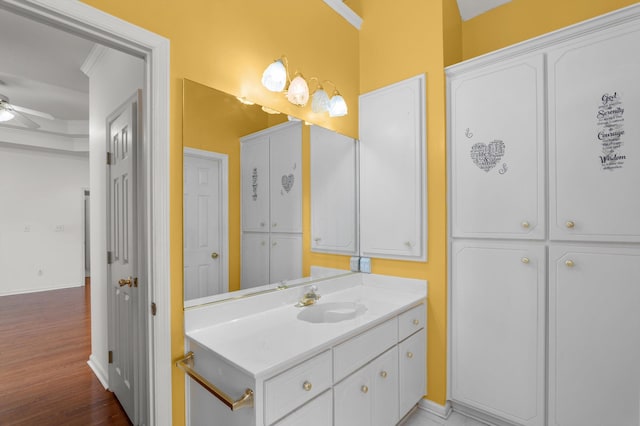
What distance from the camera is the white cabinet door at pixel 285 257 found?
1.91m

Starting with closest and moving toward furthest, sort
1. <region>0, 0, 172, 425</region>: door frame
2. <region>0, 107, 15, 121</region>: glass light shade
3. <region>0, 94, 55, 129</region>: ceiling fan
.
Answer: <region>0, 0, 172, 425</region>: door frame
<region>0, 94, 55, 129</region>: ceiling fan
<region>0, 107, 15, 121</region>: glass light shade

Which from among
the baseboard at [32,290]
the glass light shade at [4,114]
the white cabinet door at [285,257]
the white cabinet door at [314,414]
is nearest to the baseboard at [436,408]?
the white cabinet door at [314,414]

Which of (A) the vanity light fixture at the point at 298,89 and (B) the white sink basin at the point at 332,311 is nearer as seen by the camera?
(A) the vanity light fixture at the point at 298,89

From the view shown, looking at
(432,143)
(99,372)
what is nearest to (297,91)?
(432,143)

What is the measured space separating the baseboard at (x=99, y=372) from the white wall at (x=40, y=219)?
3933 millimetres

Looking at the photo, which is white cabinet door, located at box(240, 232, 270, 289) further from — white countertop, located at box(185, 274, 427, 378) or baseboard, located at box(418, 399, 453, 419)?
baseboard, located at box(418, 399, 453, 419)

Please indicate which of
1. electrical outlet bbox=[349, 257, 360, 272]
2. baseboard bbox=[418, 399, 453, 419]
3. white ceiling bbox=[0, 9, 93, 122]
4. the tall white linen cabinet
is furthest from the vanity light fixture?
baseboard bbox=[418, 399, 453, 419]

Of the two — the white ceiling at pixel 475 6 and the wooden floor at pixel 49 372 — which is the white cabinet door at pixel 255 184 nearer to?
the wooden floor at pixel 49 372

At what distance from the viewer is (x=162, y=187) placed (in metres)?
1.32

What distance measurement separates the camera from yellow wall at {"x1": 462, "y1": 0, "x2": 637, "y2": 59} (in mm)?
1909

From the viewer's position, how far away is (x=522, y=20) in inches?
84.8

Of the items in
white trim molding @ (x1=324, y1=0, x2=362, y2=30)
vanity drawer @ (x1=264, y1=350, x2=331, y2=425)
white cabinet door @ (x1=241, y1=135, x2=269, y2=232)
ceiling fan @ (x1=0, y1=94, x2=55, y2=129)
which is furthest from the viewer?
ceiling fan @ (x1=0, y1=94, x2=55, y2=129)

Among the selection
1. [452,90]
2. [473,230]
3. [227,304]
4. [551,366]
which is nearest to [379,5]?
[452,90]

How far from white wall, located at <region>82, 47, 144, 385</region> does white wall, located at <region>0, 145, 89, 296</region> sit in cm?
400
